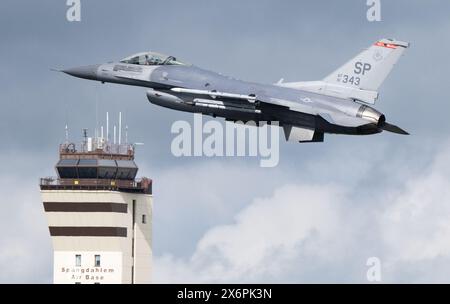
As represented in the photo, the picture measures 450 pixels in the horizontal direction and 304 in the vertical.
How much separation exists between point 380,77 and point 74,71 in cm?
1647

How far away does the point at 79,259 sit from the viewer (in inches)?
7402

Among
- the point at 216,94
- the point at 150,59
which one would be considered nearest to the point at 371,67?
the point at 216,94

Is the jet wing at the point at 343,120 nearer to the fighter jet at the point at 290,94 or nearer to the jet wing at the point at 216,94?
the fighter jet at the point at 290,94

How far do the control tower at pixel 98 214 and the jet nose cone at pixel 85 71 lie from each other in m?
90.8

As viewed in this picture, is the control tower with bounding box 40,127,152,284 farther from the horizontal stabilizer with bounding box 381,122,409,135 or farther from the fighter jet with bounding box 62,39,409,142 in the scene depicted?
the horizontal stabilizer with bounding box 381,122,409,135

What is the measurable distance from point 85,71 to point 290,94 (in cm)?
1190

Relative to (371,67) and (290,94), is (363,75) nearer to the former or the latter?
(371,67)

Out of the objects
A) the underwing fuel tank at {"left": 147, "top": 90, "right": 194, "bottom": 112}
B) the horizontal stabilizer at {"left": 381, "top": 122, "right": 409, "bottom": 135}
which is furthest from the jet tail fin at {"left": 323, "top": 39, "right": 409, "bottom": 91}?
the underwing fuel tank at {"left": 147, "top": 90, "right": 194, "bottom": 112}

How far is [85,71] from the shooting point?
91.2 m

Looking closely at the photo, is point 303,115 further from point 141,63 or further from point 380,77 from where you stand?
point 141,63

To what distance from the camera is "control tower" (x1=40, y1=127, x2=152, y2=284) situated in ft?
604

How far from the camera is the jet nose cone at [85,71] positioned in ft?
298

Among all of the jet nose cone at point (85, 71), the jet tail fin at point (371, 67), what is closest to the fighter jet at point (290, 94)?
the jet tail fin at point (371, 67)
